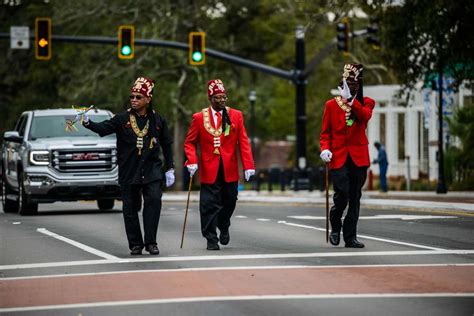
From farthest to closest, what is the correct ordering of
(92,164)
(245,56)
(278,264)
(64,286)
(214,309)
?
(245,56), (92,164), (278,264), (64,286), (214,309)

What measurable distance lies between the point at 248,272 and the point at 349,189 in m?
3.26

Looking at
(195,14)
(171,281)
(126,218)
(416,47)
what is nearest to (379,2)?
(416,47)

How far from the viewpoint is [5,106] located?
221 ft

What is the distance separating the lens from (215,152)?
15.9m

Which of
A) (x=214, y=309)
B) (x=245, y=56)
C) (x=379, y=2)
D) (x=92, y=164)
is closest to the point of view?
(x=214, y=309)

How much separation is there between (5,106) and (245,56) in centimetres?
1287

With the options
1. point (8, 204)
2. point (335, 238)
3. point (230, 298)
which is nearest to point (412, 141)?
point (8, 204)

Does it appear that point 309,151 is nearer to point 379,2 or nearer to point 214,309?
point 379,2

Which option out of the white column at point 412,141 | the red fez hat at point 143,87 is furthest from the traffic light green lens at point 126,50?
the red fez hat at point 143,87

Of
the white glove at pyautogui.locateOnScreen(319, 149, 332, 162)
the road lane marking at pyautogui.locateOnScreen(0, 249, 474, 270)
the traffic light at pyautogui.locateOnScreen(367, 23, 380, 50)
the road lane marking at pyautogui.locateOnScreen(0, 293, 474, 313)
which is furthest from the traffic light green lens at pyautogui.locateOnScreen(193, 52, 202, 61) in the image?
the road lane marking at pyautogui.locateOnScreen(0, 293, 474, 313)

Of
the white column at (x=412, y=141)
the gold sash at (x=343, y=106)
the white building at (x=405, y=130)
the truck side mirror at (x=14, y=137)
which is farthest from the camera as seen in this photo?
the white column at (x=412, y=141)

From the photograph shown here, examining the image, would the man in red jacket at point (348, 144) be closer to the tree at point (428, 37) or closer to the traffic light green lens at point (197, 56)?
the tree at point (428, 37)

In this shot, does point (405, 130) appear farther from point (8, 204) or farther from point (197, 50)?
point (8, 204)

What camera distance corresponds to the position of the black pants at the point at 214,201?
15.9m
